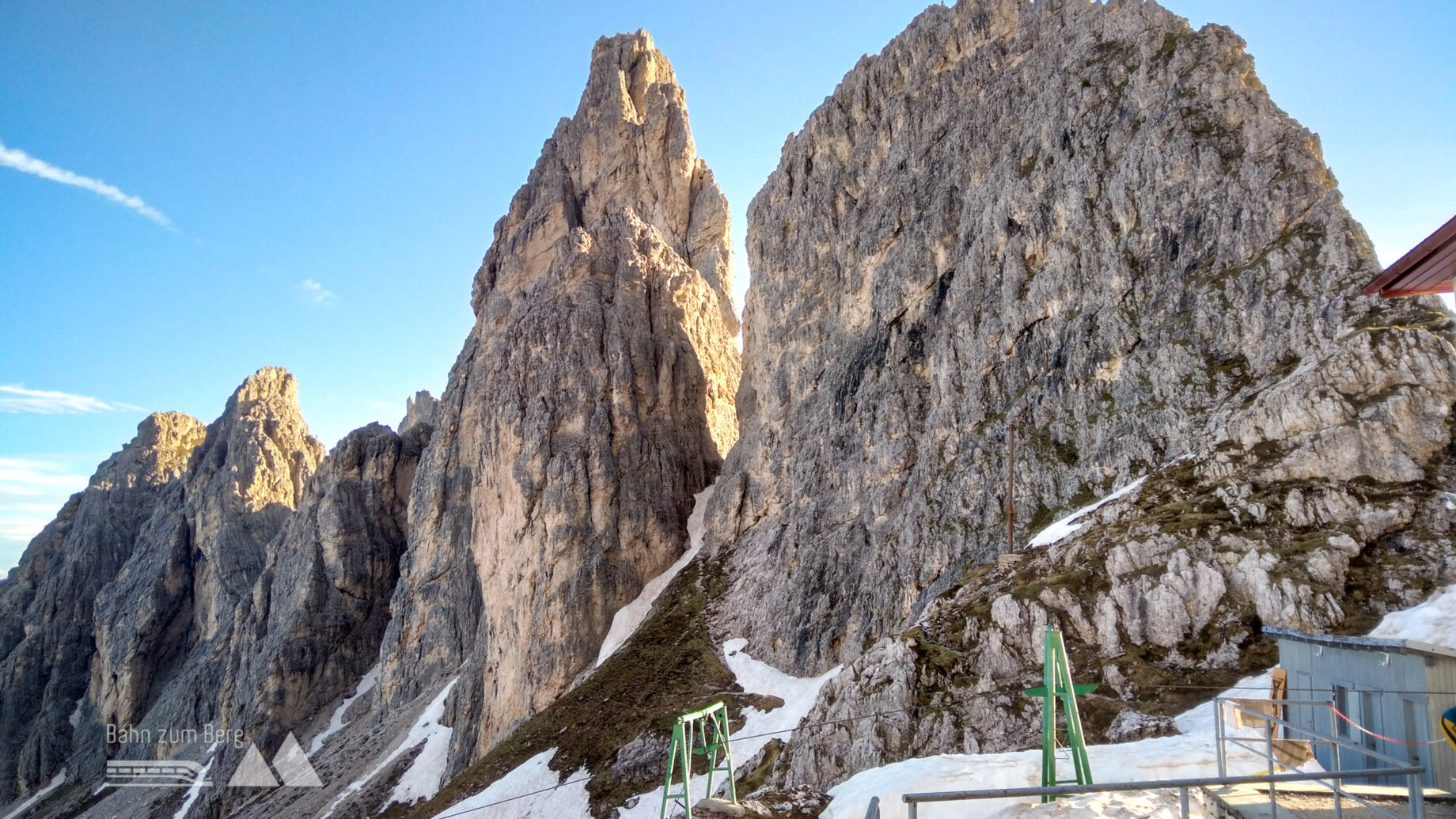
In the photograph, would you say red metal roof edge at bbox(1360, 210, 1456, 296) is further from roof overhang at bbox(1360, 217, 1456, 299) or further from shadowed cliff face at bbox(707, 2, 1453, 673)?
shadowed cliff face at bbox(707, 2, 1453, 673)

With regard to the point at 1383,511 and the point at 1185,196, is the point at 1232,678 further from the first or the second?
the point at 1185,196

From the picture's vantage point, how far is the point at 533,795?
4556 cm

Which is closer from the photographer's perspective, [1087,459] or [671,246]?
[1087,459]

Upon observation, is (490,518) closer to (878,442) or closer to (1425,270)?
(878,442)

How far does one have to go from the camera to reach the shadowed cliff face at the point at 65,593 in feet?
361

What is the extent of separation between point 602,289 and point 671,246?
1920cm

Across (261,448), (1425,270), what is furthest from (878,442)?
(261,448)

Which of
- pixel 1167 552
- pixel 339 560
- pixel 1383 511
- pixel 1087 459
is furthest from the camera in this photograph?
pixel 339 560

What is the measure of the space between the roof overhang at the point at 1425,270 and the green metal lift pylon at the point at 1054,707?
931 centimetres

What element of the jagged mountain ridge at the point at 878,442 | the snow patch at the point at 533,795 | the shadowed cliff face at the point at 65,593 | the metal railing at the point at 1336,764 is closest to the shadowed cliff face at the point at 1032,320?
the jagged mountain ridge at the point at 878,442

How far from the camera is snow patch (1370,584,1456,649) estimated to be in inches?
647

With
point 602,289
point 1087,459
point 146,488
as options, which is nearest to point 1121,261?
point 1087,459

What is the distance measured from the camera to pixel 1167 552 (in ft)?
84.2

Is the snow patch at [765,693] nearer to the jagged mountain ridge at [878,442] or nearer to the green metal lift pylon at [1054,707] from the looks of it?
the jagged mountain ridge at [878,442]
